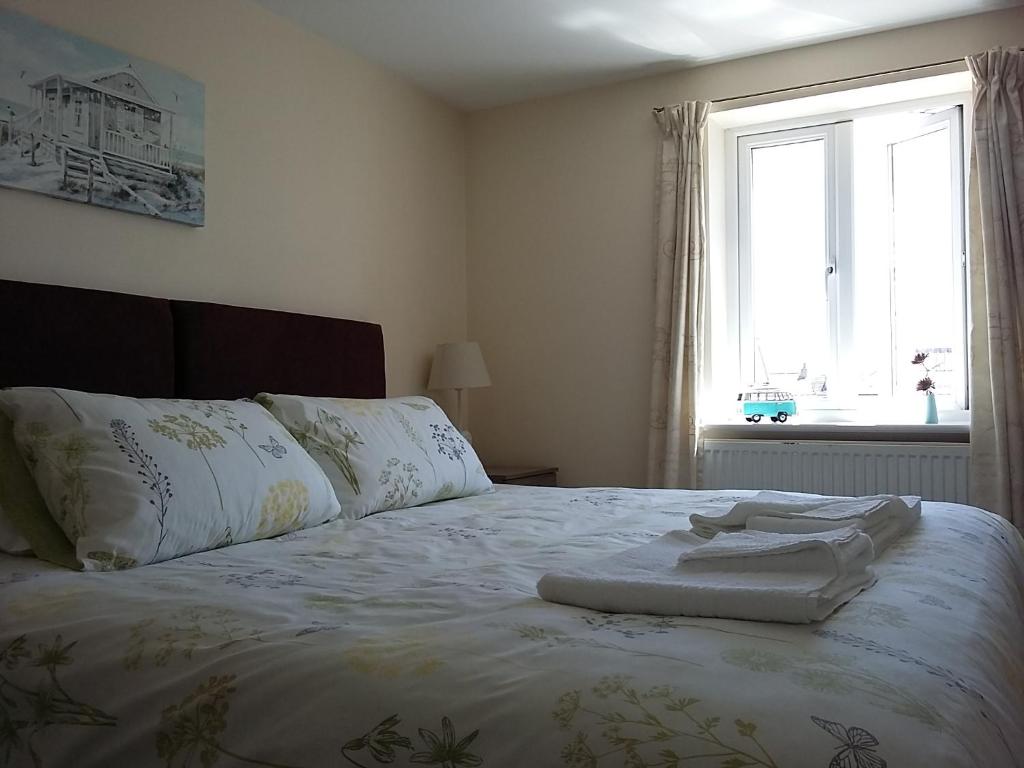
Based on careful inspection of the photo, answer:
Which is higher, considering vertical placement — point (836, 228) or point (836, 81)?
point (836, 81)

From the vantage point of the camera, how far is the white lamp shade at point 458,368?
12.8ft

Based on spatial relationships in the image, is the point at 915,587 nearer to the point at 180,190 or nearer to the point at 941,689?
the point at 941,689

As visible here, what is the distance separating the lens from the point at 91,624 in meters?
1.27

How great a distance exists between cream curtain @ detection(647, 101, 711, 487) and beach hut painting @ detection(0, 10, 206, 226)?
1979 millimetres

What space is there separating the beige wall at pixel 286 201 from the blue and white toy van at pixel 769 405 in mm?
1477

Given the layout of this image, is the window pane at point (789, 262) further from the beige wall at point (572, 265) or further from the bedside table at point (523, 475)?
the bedside table at point (523, 475)

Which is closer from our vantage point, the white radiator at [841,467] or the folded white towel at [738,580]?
the folded white towel at [738,580]

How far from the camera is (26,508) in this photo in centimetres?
175

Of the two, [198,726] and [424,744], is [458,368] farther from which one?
[424,744]

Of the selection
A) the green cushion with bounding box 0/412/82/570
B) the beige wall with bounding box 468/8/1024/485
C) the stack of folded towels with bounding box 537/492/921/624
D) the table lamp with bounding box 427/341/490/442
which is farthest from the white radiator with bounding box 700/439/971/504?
the green cushion with bounding box 0/412/82/570

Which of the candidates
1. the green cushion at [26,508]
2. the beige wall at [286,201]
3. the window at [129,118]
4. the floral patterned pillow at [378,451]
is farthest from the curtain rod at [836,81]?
the green cushion at [26,508]

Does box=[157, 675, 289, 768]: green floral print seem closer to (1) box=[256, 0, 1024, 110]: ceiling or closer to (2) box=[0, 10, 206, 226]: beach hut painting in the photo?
(2) box=[0, 10, 206, 226]: beach hut painting

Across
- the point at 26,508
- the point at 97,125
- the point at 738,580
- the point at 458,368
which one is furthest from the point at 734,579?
the point at 458,368

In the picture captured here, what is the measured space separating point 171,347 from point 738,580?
6.37 ft
